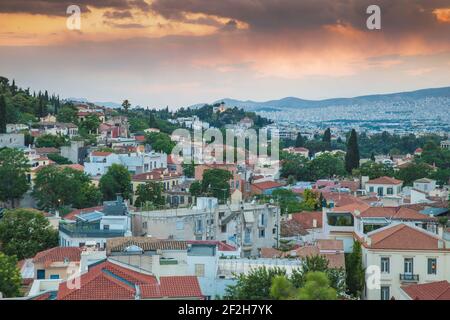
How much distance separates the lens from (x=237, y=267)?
633 centimetres

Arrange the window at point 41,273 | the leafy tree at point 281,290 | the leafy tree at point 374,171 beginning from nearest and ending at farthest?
the leafy tree at point 281,290, the window at point 41,273, the leafy tree at point 374,171

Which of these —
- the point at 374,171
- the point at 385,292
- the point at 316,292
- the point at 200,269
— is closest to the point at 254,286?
the point at 200,269

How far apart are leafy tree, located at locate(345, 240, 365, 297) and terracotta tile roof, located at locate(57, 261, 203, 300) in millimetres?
1733

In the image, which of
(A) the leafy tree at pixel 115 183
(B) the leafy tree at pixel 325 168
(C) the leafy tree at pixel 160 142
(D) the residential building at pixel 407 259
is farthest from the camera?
(C) the leafy tree at pixel 160 142

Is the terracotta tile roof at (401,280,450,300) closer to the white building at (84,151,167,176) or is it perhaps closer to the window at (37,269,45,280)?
the window at (37,269,45,280)

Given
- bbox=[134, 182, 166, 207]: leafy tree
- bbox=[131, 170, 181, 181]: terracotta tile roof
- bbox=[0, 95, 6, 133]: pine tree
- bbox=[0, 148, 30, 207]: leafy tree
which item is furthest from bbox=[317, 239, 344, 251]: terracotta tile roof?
bbox=[0, 95, 6, 133]: pine tree

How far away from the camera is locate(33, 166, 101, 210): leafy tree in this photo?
42.4 ft

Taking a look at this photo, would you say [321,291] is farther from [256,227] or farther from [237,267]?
[256,227]

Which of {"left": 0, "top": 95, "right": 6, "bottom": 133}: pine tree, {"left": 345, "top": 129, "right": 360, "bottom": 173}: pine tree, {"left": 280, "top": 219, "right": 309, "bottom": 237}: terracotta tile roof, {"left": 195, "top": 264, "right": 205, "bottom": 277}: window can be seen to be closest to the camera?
{"left": 195, "top": 264, "right": 205, "bottom": 277}: window

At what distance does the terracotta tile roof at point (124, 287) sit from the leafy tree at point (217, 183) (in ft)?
27.4

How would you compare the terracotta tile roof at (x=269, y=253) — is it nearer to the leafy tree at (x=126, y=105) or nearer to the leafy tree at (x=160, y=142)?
the leafy tree at (x=160, y=142)

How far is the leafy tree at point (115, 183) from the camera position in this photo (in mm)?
14422

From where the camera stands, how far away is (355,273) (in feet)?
21.8

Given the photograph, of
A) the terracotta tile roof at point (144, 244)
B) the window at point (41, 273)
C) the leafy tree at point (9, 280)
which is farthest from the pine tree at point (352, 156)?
the leafy tree at point (9, 280)
